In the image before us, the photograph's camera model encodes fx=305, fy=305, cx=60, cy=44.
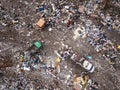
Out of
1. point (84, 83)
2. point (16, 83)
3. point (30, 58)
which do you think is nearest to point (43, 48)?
point (30, 58)

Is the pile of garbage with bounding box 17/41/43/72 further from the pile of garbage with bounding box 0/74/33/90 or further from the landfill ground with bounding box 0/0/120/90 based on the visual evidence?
the pile of garbage with bounding box 0/74/33/90

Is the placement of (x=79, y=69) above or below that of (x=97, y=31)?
below

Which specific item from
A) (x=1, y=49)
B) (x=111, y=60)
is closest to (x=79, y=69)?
(x=111, y=60)

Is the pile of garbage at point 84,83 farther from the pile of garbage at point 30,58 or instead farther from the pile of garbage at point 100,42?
the pile of garbage at point 30,58

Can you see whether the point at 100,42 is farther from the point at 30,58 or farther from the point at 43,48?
the point at 30,58

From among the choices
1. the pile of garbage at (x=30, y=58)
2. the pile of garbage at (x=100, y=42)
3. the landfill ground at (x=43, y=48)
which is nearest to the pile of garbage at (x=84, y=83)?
the landfill ground at (x=43, y=48)

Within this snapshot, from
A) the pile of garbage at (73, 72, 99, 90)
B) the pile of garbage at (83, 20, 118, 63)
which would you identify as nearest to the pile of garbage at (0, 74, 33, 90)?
the pile of garbage at (73, 72, 99, 90)

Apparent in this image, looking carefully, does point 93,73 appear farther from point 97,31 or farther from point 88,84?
point 97,31

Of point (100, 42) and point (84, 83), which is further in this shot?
point (100, 42)

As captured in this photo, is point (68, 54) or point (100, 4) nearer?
point (68, 54)
